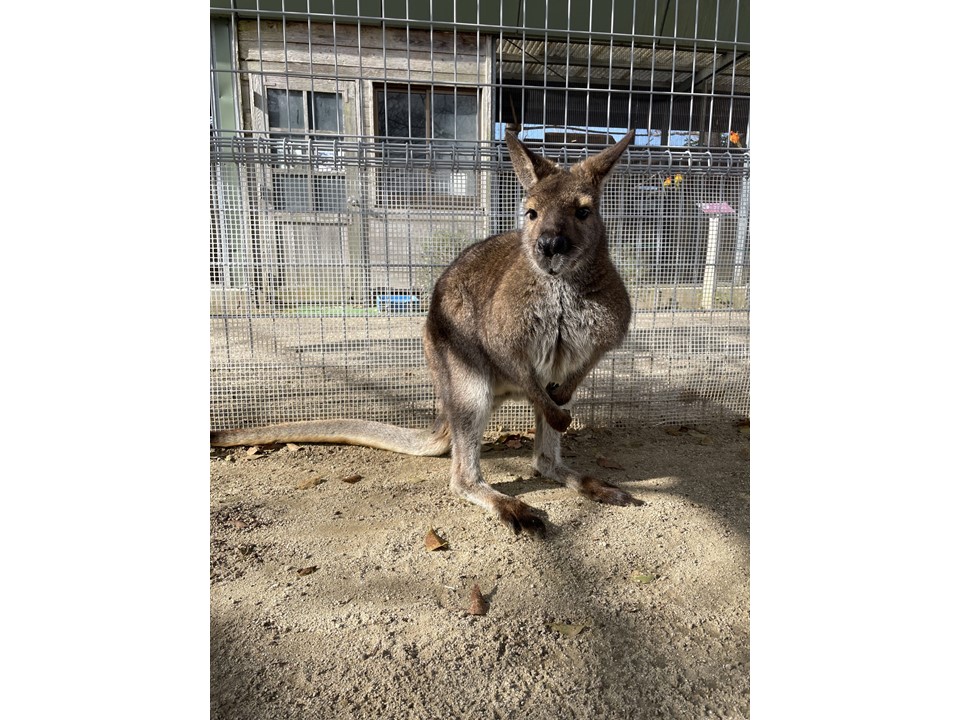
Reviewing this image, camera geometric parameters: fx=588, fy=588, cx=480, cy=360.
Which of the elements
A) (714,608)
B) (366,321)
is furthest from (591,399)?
(714,608)

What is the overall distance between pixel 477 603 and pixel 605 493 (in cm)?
87

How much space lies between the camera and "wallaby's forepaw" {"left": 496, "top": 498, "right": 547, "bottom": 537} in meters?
2.07

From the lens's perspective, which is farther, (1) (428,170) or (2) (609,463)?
(1) (428,170)

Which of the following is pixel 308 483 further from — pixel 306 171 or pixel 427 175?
pixel 427 175

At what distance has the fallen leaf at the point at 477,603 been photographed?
5.33 feet

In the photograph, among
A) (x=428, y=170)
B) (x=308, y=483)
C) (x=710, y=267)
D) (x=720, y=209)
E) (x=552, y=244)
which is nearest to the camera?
(x=552, y=244)

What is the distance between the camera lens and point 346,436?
9.31ft

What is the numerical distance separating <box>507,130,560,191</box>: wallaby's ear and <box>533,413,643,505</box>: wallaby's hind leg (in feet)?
3.20

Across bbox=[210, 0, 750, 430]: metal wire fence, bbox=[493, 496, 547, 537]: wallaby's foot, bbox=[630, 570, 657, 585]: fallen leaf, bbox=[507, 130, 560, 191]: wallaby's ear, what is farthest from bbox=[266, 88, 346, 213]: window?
bbox=[630, 570, 657, 585]: fallen leaf

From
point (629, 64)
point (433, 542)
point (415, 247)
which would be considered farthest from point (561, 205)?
point (629, 64)

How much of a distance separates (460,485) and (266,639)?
0.98 meters

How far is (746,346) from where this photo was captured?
3432mm

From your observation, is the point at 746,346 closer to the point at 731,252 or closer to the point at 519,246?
the point at 731,252

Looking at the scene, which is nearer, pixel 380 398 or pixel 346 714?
pixel 346 714
